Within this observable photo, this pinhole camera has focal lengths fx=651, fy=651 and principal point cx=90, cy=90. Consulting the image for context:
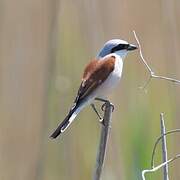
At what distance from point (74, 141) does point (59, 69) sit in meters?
0.25

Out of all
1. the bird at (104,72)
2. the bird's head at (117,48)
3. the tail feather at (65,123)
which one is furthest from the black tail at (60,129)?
the bird's head at (117,48)

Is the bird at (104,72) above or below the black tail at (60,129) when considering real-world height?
above

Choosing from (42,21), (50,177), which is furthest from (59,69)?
(50,177)

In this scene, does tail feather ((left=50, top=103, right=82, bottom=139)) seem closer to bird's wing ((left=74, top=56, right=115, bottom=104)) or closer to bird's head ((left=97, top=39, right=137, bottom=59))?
bird's wing ((left=74, top=56, right=115, bottom=104))

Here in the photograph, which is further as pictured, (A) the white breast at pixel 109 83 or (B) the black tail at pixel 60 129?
(A) the white breast at pixel 109 83

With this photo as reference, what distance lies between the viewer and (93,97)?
2.00 metres

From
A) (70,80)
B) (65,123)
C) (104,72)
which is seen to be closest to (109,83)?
(104,72)

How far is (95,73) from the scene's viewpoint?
2.03m

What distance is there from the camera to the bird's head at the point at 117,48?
205 cm

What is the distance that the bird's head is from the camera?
6.73 feet

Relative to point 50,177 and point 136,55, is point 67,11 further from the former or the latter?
point 50,177

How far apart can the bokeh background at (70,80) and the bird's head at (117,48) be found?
150mm

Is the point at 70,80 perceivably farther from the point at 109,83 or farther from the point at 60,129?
the point at 60,129

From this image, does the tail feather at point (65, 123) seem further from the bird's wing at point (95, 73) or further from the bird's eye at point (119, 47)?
the bird's eye at point (119, 47)
